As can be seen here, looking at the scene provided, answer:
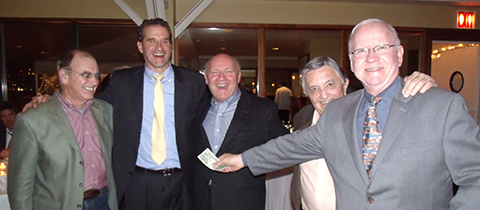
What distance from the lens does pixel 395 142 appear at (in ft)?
4.31

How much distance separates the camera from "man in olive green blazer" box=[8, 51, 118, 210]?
6.37 feet

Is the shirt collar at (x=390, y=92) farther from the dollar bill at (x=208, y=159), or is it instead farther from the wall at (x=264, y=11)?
the wall at (x=264, y=11)

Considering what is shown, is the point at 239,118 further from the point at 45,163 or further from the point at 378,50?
the point at 45,163

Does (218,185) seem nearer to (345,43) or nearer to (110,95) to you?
(110,95)

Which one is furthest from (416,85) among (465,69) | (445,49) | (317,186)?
(465,69)

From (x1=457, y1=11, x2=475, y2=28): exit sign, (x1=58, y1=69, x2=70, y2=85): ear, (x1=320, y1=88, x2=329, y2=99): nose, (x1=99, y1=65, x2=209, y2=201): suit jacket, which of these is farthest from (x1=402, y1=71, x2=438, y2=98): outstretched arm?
(x1=457, y1=11, x2=475, y2=28): exit sign

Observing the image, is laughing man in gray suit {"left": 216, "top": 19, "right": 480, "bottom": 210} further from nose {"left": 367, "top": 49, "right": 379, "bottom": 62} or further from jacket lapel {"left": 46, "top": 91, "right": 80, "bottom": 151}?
jacket lapel {"left": 46, "top": 91, "right": 80, "bottom": 151}

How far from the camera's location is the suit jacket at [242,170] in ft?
7.54

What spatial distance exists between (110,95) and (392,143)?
210 cm

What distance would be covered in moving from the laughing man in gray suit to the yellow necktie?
1260 mm

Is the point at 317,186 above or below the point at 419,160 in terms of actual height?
below

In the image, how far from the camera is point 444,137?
1230 millimetres

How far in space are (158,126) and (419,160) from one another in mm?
1803

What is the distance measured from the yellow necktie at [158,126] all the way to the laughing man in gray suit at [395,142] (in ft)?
4.13
